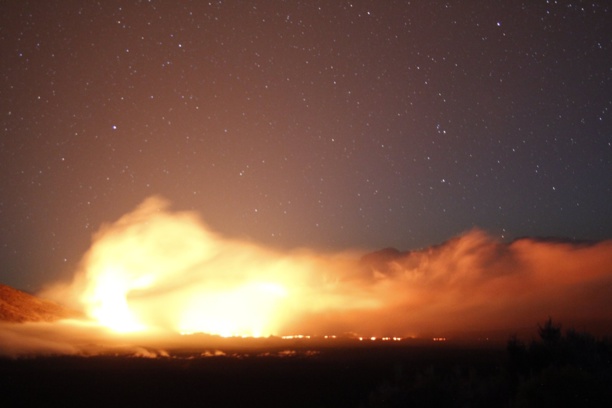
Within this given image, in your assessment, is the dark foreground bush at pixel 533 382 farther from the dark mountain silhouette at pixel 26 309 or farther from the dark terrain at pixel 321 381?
the dark mountain silhouette at pixel 26 309

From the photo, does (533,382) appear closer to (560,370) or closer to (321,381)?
(560,370)

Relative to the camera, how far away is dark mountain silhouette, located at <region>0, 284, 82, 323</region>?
113 meters

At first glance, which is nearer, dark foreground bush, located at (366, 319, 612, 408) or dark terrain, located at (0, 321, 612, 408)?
dark foreground bush, located at (366, 319, 612, 408)

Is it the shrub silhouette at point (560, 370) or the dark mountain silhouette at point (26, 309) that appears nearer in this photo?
the shrub silhouette at point (560, 370)

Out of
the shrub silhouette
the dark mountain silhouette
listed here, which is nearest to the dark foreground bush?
the shrub silhouette

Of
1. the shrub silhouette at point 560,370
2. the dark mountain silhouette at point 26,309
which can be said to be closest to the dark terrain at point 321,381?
the shrub silhouette at point 560,370

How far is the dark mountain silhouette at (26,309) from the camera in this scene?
11281 cm

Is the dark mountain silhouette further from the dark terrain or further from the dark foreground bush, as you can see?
the dark foreground bush

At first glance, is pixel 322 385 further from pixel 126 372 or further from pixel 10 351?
pixel 10 351

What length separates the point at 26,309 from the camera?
396ft

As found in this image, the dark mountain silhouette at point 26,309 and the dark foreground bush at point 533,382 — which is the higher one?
the dark mountain silhouette at point 26,309

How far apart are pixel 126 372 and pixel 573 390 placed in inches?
2083

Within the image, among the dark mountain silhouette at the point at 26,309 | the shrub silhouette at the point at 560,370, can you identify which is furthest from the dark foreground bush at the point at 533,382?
the dark mountain silhouette at the point at 26,309

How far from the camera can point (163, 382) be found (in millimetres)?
50000
